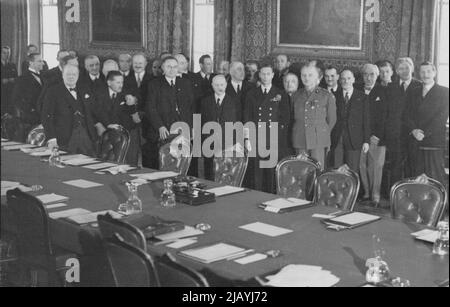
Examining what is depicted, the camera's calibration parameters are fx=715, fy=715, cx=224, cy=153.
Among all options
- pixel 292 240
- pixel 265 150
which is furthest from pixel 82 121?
pixel 292 240

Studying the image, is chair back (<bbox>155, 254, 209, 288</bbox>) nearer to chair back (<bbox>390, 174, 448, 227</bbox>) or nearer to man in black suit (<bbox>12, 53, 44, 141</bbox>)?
chair back (<bbox>390, 174, 448, 227</bbox>)

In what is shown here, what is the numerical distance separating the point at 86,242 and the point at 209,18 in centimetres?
794

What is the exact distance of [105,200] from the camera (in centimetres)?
527

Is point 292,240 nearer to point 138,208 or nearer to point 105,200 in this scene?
point 138,208

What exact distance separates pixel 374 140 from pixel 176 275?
5.54 m

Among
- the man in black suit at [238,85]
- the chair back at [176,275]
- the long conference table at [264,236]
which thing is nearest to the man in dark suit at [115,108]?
the man in black suit at [238,85]

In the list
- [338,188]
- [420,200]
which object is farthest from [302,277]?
[338,188]

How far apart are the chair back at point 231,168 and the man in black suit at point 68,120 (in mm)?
2096

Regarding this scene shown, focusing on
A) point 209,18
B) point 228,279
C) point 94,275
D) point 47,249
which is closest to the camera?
point 228,279

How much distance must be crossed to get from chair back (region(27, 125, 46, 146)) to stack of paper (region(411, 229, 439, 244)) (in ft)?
15.8

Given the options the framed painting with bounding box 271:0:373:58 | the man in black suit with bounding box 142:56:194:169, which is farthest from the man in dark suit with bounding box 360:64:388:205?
the man in black suit with bounding box 142:56:194:169

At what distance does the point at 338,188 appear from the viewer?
558 centimetres

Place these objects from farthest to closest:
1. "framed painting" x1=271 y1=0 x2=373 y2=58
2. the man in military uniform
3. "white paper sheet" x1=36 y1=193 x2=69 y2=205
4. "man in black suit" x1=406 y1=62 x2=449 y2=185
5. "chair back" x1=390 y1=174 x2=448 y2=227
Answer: "framed painting" x1=271 y1=0 x2=373 y2=58
the man in military uniform
"man in black suit" x1=406 y1=62 x2=449 y2=185
"white paper sheet" x1=36 y1=193 x2=69 y2=205
"chair back" x1=390 y1=174 x2=448 y2=227

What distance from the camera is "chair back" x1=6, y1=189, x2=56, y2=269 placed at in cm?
442
